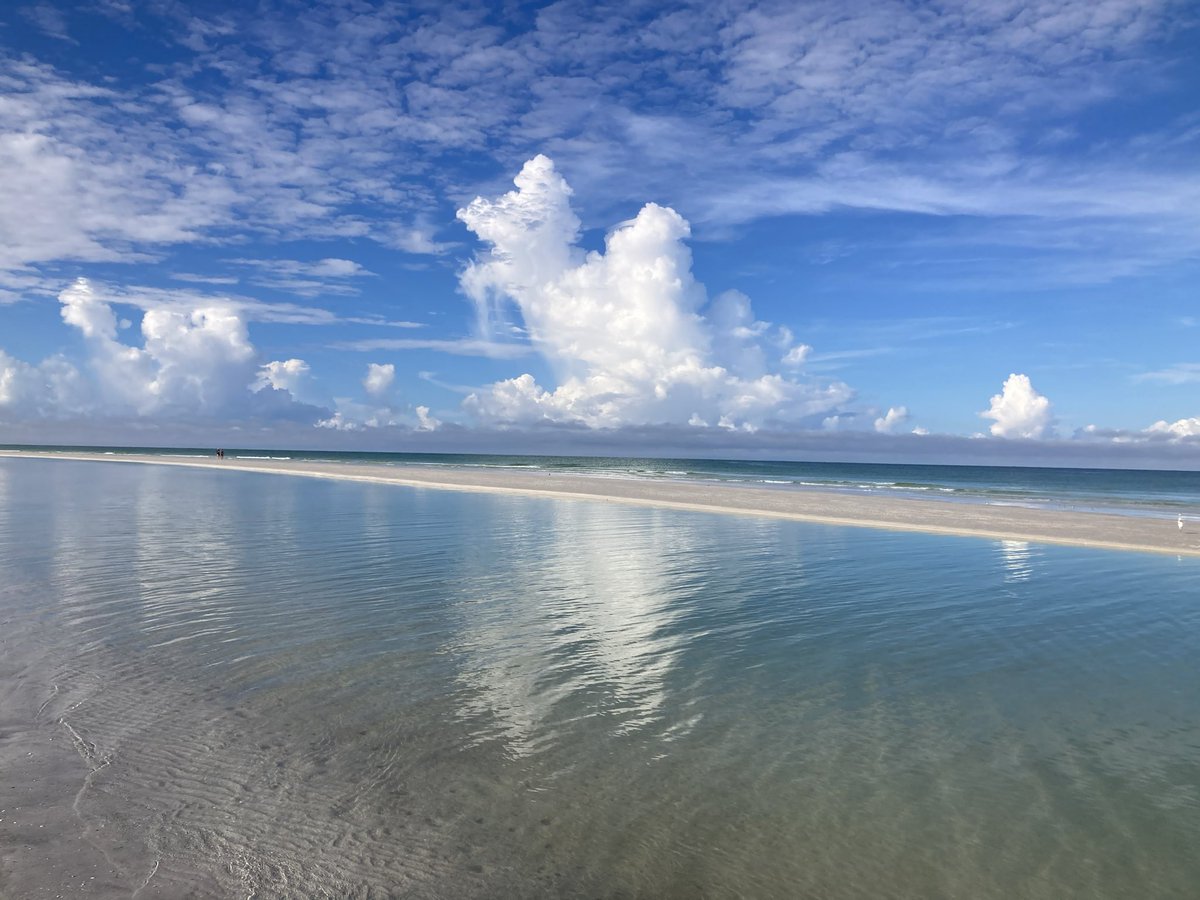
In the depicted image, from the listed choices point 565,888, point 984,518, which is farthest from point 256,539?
point 984,518

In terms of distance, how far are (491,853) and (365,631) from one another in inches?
299

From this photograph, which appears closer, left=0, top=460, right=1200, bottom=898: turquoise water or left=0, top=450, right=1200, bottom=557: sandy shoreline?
left=0, top=460, right=1200, bottom=898: turquoise water

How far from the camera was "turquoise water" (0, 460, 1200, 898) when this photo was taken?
6164mm

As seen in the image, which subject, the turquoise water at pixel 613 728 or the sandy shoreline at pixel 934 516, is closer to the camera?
the turquoise water at pixel 613 728

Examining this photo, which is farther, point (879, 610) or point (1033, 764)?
point (879, 610)

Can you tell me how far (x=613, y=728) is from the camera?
895 centimetres

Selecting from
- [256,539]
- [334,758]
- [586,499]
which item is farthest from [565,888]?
[586,499]

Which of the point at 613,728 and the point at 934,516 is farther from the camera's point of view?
the point at 934,516

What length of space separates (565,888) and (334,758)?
10.9 feet

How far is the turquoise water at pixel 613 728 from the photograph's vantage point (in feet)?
20.2

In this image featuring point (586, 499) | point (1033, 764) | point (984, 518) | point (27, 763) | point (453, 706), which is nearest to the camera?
point (27, 763)

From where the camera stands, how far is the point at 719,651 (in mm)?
12375

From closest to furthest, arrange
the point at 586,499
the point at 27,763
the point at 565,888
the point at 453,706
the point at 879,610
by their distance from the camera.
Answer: the point at 565,888, the point at 27,763, the point at 453,706, the point at 879,610, the point at 586,499

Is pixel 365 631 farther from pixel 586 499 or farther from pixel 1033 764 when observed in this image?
pixel 586 499
